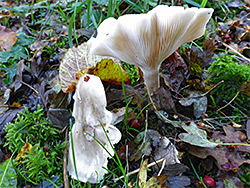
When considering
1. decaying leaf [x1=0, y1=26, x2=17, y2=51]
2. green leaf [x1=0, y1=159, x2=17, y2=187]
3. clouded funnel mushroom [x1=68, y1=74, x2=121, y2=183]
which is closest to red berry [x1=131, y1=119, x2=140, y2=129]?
clouded funnel mushroom [x1=68, y1=74, x2=121, y2=183]

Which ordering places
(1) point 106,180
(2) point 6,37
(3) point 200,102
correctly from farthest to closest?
(2) point 6,37 → (3) point 200,102 → (1) point 106,180

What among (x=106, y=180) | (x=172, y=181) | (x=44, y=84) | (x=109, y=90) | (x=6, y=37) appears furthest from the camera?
(x=6, y=37)

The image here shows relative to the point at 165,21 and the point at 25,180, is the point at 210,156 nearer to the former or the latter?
the point at 165,21

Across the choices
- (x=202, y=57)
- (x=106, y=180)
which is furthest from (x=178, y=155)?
(x=202, y=57)

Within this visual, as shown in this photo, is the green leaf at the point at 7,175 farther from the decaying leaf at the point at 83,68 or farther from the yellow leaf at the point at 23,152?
the decaying leaf at the point at 83,68

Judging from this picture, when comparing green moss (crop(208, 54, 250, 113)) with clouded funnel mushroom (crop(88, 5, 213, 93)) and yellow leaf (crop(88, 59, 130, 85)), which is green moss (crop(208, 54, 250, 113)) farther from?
yellow leaf (crop(88, 59, 130, 85))

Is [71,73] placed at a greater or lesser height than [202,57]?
lesser

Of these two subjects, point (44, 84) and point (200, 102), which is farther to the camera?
point (44, 84)

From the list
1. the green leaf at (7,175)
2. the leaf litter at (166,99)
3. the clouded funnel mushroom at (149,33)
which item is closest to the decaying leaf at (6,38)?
the leaf litter at (166,99)
